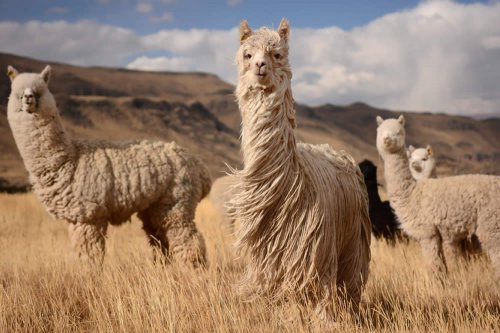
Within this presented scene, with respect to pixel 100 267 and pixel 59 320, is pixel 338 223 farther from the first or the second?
pixel 100 267

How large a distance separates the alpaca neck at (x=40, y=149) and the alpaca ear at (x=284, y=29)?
3.37 metres

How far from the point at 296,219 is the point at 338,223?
52 cm

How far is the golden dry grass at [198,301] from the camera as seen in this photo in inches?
145

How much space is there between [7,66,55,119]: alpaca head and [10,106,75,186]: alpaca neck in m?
0.07

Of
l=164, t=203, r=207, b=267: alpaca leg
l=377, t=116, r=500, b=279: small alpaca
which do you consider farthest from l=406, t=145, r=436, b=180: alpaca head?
l=164, t=203, r=207, b=267: alpaca leg

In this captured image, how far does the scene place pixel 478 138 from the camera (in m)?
53.7

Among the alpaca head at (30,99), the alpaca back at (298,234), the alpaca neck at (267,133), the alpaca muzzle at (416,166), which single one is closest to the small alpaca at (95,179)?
the alpaca head at (30,99)

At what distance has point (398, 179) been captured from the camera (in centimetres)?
620

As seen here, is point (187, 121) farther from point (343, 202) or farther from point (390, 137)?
point (343, 202)

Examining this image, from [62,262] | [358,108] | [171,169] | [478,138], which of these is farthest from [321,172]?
[358,108]

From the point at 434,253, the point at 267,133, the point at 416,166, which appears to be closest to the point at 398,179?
the point at 434,253

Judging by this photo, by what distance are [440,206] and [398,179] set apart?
61cm

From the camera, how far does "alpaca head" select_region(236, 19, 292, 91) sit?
337cm

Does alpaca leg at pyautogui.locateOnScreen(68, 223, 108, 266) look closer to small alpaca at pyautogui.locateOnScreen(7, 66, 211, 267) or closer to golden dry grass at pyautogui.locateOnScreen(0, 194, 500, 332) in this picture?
small alpaca at pyautogui.locateOnScreen(7, 66, 211, 267)
